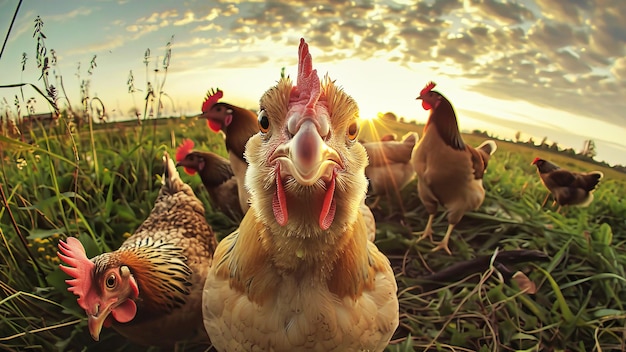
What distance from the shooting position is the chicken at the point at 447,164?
6.48 feet

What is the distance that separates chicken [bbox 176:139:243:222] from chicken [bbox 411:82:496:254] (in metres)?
0.99

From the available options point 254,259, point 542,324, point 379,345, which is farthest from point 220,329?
point 542,324

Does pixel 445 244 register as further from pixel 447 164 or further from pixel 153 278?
pixel 153 278

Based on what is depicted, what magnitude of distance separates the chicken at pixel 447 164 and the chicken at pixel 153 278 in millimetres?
1126

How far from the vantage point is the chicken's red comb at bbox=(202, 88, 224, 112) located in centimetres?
218

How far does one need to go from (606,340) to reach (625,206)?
3.81ft

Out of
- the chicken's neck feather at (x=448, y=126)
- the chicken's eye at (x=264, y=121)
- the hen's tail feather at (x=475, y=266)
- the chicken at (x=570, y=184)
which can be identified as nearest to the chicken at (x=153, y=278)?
the chicken's eye at (x=264, y=121)

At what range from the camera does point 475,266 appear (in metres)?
1.76

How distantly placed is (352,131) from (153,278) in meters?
0.85

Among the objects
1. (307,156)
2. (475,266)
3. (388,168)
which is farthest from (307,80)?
(388,168)

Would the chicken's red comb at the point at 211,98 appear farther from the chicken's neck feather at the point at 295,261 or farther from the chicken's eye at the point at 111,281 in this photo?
the chicken's neck feather at the point at 295,261

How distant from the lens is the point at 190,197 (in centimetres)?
172

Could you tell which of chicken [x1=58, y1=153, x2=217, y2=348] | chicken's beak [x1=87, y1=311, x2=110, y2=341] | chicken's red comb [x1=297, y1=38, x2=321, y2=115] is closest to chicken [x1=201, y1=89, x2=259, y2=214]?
chicken [x1=58, y1=153, x2=217, y2=348]

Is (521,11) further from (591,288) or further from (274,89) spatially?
(274,89)
